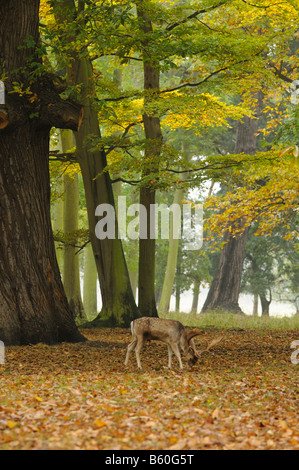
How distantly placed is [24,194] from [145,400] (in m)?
5.24

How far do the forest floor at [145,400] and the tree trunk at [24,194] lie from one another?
60cm

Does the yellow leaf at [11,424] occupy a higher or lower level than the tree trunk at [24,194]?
lower

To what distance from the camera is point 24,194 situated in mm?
10523

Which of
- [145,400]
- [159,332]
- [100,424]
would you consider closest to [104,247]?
[159,332]

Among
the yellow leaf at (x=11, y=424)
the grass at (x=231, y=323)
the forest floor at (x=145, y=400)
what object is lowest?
the grass at (x=231, y=323)

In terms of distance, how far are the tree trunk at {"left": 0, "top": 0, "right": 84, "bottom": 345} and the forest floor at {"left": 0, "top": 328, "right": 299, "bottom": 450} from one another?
1.96 ft

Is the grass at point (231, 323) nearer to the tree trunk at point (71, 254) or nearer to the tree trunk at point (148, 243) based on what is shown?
the tree trunk at point (148, 243)

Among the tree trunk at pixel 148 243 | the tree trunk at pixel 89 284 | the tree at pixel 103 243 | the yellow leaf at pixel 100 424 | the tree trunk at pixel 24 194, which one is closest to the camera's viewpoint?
the yellow leaf at pixel 100 424

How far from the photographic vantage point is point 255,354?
1037cm

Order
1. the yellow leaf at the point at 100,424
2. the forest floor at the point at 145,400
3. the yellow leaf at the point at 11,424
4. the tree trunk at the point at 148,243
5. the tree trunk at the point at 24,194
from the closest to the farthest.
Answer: the forest floor at the point at 145,400
the yellow leaf at the point at 11,424
the yellow leaf at the point at 100,424
the tree trunk at the point at 24,194
the tree trunk at the point at 148,243

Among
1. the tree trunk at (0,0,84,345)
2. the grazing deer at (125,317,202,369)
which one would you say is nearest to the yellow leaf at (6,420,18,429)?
the grazing deer at (125,317,202,369)

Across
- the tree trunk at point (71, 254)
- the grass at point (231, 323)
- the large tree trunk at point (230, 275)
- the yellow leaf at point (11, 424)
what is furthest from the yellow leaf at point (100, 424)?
the large tree trunk at point (230, 275)

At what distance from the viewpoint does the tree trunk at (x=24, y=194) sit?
33.3ft
